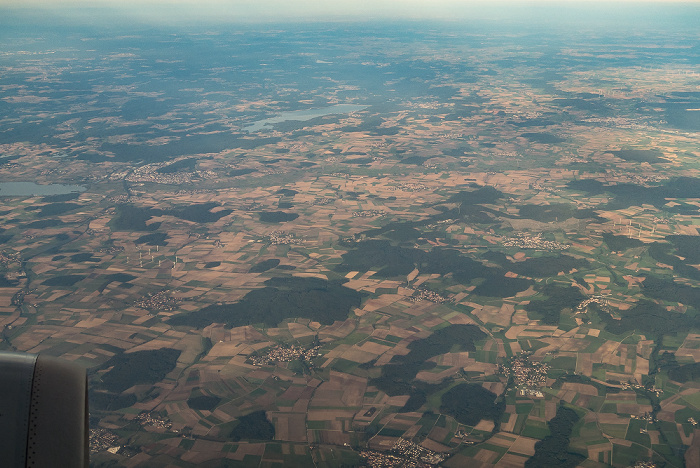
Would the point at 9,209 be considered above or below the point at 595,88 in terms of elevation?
below

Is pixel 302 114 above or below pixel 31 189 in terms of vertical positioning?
above

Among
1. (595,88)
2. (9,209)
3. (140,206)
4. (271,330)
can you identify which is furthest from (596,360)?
(595,88)

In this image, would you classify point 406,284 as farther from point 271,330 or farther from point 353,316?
point 271,330

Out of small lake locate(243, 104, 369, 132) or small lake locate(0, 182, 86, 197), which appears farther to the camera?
small lake locate(243, 104, 369, 132)

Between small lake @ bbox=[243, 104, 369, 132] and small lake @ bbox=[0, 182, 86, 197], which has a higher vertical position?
small lake @ bbox=[243, 104, 369, 132]

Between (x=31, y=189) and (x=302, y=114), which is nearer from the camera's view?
(x=31, y=189)
